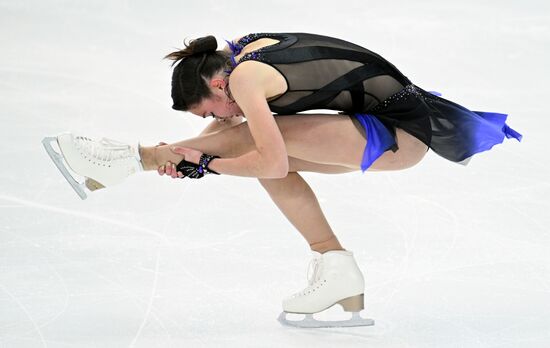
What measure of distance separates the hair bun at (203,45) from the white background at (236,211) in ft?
2.98

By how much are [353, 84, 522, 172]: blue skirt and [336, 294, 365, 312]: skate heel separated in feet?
1.53

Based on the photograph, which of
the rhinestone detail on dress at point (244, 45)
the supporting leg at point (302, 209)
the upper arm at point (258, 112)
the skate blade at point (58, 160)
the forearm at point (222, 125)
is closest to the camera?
the upper arm at point (258, 112)

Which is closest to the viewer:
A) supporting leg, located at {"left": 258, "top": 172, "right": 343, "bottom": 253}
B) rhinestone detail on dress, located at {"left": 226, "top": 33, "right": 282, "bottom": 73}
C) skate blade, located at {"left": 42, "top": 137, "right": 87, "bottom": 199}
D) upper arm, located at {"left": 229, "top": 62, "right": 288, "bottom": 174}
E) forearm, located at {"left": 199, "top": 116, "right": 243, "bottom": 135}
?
upper arm, located at {"left": 229, "top": 62, "right": 288, "bottom": 174}

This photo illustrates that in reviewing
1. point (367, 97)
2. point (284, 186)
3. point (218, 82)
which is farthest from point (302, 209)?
point (218, 82)

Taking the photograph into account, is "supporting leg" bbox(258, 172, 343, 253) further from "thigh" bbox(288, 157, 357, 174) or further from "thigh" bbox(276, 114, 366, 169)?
"thigh" bbox(276, 114, 366, 169)

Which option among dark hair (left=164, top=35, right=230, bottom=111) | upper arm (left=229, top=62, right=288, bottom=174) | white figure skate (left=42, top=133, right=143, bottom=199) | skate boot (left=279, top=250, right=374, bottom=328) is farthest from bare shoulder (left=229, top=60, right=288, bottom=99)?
skate boot (left=279, top=250, right=374, bottom=328)

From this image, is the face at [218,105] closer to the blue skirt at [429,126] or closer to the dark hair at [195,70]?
the dark hair at [195,70]

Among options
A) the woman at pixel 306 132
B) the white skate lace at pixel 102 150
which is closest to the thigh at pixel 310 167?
the woman at pixel 306 132

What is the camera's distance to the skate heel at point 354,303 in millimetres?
3086

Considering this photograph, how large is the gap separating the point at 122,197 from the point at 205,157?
4.31 feet

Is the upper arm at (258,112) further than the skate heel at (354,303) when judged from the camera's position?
No

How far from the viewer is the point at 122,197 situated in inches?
165

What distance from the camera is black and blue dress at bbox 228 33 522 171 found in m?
2.95

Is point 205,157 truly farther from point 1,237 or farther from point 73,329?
point 1,237
